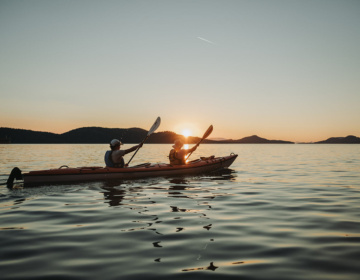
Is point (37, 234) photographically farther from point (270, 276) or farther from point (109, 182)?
point (109, 182)

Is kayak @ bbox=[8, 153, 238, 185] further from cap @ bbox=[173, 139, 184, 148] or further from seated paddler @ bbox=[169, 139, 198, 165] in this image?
cap @ bbox=[173, 139, 184, 148]

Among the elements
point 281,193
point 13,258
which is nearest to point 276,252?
point 13,258

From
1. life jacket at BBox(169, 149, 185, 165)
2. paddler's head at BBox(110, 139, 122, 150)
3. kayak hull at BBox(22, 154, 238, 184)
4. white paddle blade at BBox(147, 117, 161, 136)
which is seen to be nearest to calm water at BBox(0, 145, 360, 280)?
kayak hull at BBox(22, 154, 238, 184)

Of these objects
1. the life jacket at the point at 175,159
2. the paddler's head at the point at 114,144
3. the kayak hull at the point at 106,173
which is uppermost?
the paddler's head at the point at 114,144

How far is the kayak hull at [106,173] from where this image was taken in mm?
11116

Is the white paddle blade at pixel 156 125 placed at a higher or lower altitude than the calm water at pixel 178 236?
higher

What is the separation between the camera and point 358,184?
12023 millimetres

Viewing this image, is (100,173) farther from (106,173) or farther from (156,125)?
(156,125)

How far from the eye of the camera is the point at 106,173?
40.3ft

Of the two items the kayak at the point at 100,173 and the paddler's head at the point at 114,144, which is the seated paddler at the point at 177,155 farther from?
the paddler's head at the point at 114,144

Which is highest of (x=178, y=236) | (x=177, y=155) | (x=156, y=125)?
(x=156, y=125)

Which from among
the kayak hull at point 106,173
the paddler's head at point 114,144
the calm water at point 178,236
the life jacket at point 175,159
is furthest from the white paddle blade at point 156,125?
the calm water at point 178,236

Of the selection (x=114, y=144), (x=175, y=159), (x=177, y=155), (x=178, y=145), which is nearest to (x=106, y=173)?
(x=114, y=144)

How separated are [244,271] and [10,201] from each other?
A: 728 centimetres
